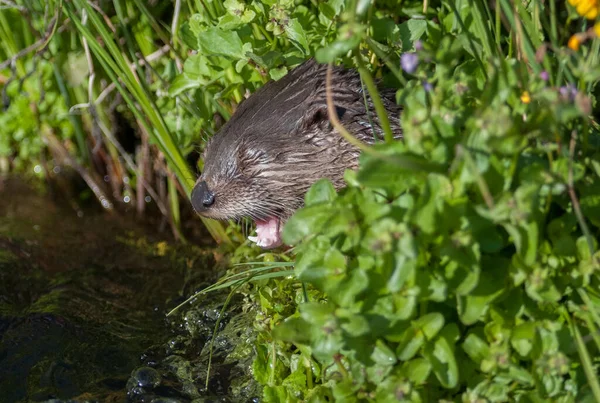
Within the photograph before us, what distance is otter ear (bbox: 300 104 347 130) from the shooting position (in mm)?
2346

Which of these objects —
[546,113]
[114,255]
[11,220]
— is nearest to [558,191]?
[546,113]

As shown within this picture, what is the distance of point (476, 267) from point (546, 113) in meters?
0.32

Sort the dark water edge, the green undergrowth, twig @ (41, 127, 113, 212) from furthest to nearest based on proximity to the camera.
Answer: twig @ (41, 127, 113, 212) < the dark water edge < the green undergrowth

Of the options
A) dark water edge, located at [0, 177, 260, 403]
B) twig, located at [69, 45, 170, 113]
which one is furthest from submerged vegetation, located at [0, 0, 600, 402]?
twig, located at [69, 45, 170, 113]

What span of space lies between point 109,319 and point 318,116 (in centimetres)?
100

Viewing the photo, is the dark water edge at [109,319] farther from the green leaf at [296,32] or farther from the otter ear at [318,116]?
the green leaf at [296,32]

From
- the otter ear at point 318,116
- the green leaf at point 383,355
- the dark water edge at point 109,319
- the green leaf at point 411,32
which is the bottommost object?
the dark water edge at point 109,319

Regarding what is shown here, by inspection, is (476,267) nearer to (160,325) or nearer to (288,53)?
(288,53)

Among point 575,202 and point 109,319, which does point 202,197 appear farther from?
point 575,202

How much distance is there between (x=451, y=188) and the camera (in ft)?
5.05

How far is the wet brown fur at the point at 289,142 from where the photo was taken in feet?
7.76

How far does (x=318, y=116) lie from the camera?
93.3 inches

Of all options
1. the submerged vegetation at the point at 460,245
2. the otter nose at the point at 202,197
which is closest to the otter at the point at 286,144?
the otter nose at the point at 202,197

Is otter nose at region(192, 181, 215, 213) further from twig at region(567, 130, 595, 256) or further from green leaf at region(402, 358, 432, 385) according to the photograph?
twig at region(567, 130, 595, 256)
